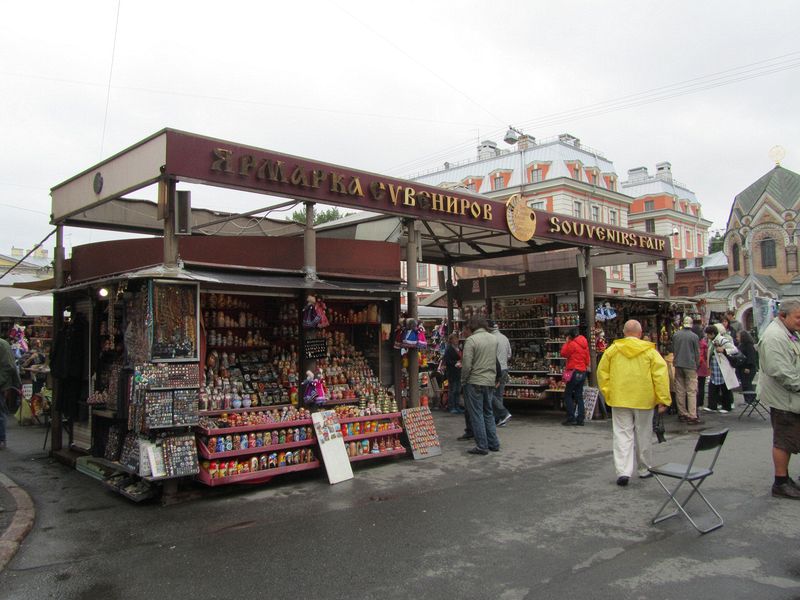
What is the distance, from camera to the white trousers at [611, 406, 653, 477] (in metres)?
6.82

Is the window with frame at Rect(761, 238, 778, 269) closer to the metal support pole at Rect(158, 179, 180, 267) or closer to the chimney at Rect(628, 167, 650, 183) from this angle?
the chimney at Rect(628, 167, 650, 183)

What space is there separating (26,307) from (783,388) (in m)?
14.2

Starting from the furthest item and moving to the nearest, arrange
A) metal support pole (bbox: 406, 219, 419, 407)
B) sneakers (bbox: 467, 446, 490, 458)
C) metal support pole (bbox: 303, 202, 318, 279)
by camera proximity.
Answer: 1. metal support pole (bbox: 406, 219, 419, 407)
2. sneakers (bbox: 467, 446, 490, 458)
3. metal support pole (bbox: 303, 202, 318, 279)

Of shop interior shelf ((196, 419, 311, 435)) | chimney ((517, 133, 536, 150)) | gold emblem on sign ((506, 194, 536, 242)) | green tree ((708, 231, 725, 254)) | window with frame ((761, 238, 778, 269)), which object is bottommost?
shop interior shelf ((196, 419, 311, 435))

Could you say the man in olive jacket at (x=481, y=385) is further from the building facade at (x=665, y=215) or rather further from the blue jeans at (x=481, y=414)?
the building facade at (x=665, y=215)

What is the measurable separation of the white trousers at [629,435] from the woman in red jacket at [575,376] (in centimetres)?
448

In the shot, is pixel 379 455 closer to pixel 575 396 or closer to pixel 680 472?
pixel 680 472

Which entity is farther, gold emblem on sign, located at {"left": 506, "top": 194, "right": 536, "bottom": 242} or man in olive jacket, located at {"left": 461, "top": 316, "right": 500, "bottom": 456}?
gold emblem on sign, located at {"left": 506, "top": 194, "right": 536, "bottom": 242}

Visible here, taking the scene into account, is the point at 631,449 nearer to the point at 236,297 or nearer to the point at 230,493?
the point at 230,493

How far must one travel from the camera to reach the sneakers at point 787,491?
6.10m

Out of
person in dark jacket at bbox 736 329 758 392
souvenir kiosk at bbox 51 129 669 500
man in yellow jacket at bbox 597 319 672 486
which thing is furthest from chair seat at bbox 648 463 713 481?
person in dark jacket at bbox 736 329 758 392

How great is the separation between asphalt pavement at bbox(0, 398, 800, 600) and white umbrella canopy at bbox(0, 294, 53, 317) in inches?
250

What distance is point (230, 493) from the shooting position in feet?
22.4

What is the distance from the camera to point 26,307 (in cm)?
1331
